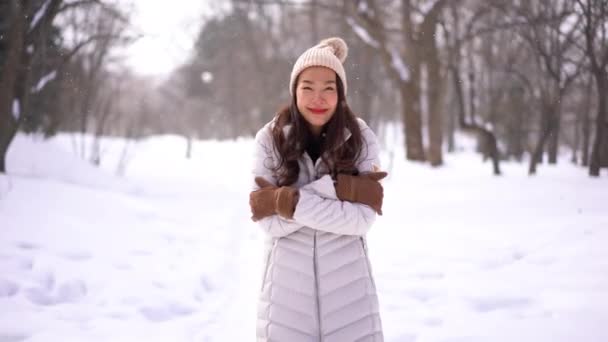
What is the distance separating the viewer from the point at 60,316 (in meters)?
3.64

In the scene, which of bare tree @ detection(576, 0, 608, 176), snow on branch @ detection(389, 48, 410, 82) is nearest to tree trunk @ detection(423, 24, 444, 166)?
snow on branch @ detection(389, 48, 410, 82)

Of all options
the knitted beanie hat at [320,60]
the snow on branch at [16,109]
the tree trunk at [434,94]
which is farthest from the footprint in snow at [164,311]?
the tree trunk at [434,94]

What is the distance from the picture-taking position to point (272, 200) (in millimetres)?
1880

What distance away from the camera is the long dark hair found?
78.3 inches

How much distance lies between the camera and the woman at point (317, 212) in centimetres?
189

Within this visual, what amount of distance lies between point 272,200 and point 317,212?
19cm

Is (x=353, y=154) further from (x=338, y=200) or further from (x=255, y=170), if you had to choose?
(x=255, y=170)

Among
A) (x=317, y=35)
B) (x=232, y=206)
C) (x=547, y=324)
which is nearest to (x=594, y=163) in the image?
(x=547, y=324)

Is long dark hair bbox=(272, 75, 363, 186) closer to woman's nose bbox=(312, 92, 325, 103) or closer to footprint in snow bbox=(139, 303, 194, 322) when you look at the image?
woman's nose bbox=(312, 92, 325, 103)

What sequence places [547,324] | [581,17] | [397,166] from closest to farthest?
1. [547,324]
2. [581,17]
3. [397,166]

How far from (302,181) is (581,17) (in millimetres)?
7768

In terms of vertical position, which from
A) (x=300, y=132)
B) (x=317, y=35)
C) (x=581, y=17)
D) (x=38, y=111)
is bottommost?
(x=300, y=132)

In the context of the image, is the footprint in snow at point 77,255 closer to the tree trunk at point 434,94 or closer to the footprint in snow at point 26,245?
the footprint in snow at point 26,245

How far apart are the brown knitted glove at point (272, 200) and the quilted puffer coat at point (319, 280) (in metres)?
0.04
